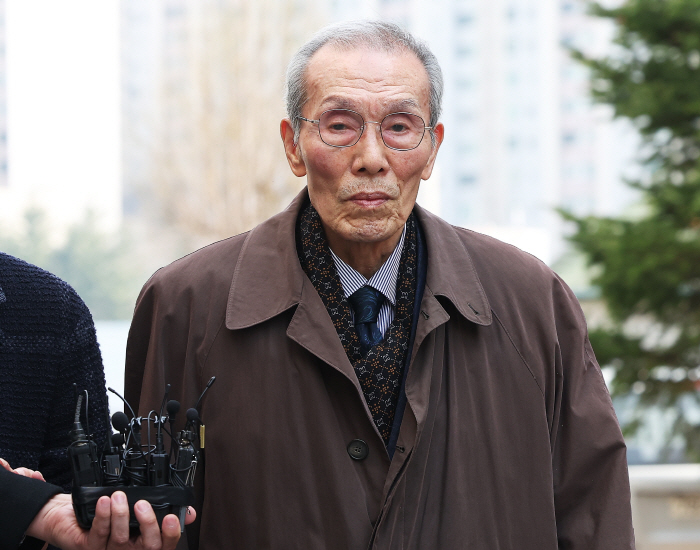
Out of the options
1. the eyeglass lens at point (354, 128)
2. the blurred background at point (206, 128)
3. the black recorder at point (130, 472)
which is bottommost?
the black recorder at point (130, 472)

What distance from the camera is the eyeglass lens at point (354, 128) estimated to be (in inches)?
77.9

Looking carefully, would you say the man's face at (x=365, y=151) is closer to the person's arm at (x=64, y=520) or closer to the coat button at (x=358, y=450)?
the coat button at (x=358, y=450)

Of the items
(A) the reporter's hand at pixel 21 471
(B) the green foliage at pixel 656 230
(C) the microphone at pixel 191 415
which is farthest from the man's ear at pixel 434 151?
(B) the green foliage at pixel 656 230

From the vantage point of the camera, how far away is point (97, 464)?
1510 millimetres

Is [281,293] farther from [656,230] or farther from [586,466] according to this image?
[656,230]

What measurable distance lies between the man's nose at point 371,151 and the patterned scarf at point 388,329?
271 millimetres

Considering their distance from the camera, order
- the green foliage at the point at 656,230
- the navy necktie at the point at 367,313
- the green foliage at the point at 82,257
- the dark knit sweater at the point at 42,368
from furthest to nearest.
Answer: the green foliage at the point at 82,257, the green foliage at the point at 656,230, the navy necktie at the point at 367,313, the dark knit sweater at the point at 42,368

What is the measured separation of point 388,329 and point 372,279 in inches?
5.3

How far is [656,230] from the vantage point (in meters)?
5.09

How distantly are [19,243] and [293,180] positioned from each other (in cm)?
333

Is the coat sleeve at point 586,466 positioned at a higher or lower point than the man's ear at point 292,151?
lower

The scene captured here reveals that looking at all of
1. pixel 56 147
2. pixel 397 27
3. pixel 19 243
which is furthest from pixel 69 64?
pixel 397 27

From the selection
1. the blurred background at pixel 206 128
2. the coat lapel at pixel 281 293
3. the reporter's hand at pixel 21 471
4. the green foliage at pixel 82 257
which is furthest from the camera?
the green foliage at pixel 82 257

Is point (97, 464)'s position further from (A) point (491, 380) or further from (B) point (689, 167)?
(B) point (689, 167)
